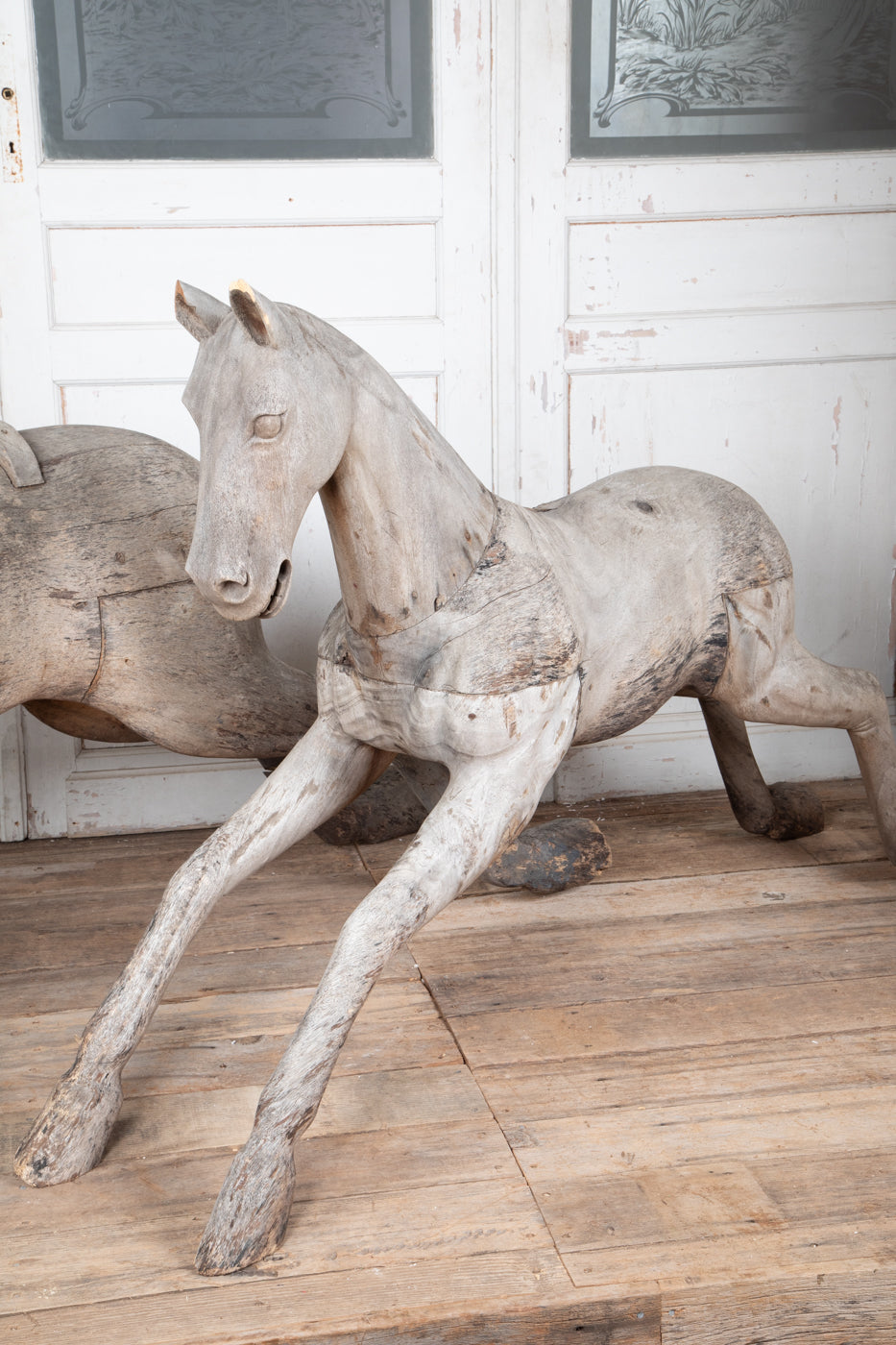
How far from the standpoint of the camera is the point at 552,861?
2652mm

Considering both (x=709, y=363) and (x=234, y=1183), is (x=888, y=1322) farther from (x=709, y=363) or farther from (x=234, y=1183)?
(x=709, y=363)

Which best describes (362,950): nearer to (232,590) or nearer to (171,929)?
(171,929)

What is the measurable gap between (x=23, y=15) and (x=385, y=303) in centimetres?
99

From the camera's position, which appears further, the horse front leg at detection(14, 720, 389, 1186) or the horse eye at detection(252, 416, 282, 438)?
the horse front leg at detection(14, 720, 389, 1186)

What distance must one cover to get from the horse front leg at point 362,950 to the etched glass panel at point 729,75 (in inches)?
66.6

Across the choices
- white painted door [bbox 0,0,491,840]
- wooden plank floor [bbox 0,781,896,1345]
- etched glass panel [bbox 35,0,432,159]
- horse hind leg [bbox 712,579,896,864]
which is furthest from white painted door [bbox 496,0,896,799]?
wooden plank floor [bbox 0,781,896,1345]

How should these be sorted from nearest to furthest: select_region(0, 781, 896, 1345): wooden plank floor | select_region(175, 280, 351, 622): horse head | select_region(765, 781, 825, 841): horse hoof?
select_region(0, 781, 896, 1345): wooden plank floor
select_region(175, 280, 351, 622): horse head
select_region(765, 781, 825, 841): horse hoof

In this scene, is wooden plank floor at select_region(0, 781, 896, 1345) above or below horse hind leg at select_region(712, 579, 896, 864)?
below

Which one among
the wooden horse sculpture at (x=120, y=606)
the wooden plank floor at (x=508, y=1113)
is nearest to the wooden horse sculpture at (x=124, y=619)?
the wooden horse sculpture at (x=120, y=606)

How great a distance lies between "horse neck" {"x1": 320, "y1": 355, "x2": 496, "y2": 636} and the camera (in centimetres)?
180

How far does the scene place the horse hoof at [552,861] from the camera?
8.67ft

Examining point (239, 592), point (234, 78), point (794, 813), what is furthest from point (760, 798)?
point (234, 78)

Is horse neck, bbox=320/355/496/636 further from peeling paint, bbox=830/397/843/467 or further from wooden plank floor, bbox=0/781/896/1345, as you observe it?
peeling paint, bbox=830/397/843/467

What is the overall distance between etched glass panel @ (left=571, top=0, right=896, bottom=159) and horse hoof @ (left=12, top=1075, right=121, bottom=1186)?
235 centimetres
